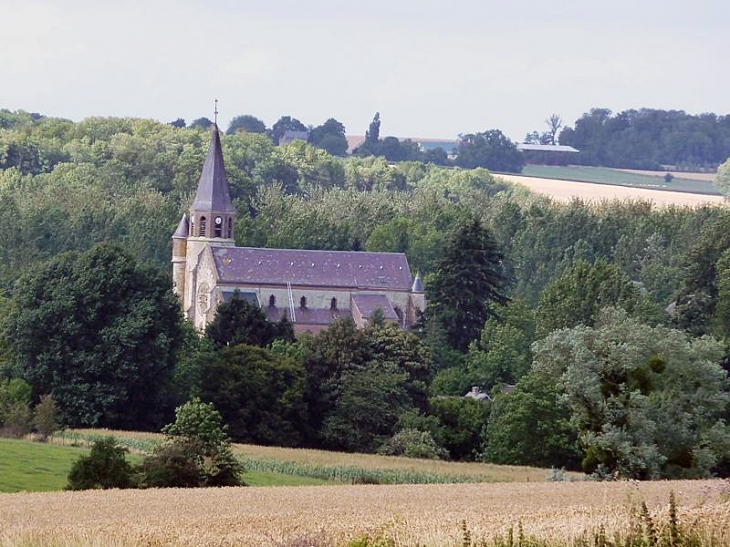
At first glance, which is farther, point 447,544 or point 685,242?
point 685,242

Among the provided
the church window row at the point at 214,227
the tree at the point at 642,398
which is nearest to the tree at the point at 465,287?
the church window row at the point at 214,227

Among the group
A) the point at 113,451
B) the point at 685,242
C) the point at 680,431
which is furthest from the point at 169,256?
the point at 113,451

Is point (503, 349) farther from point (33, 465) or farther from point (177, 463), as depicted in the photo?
point (177, 463)

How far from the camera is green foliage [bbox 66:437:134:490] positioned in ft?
140

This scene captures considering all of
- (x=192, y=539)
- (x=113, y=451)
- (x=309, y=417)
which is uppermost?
(x=192, y=539)

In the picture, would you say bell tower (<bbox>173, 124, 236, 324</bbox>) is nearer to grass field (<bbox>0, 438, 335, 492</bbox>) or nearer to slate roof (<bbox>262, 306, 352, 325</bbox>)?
slate roof (<bbox>262, 306, 352, 325</bbox>)

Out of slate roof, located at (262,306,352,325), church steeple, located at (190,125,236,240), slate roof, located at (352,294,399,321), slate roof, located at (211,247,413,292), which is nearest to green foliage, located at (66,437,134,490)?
slate roof, located at (352,294,399,321)

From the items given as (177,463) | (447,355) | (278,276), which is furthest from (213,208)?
(177,463)

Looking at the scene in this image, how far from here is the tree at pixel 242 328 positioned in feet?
286

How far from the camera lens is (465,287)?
10519 centimetres

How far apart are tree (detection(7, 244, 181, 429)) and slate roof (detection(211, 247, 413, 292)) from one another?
26.1 m

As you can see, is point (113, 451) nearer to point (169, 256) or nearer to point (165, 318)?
point (165, 318)

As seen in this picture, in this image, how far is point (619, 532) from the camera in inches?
861

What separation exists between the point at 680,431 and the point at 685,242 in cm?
7171
